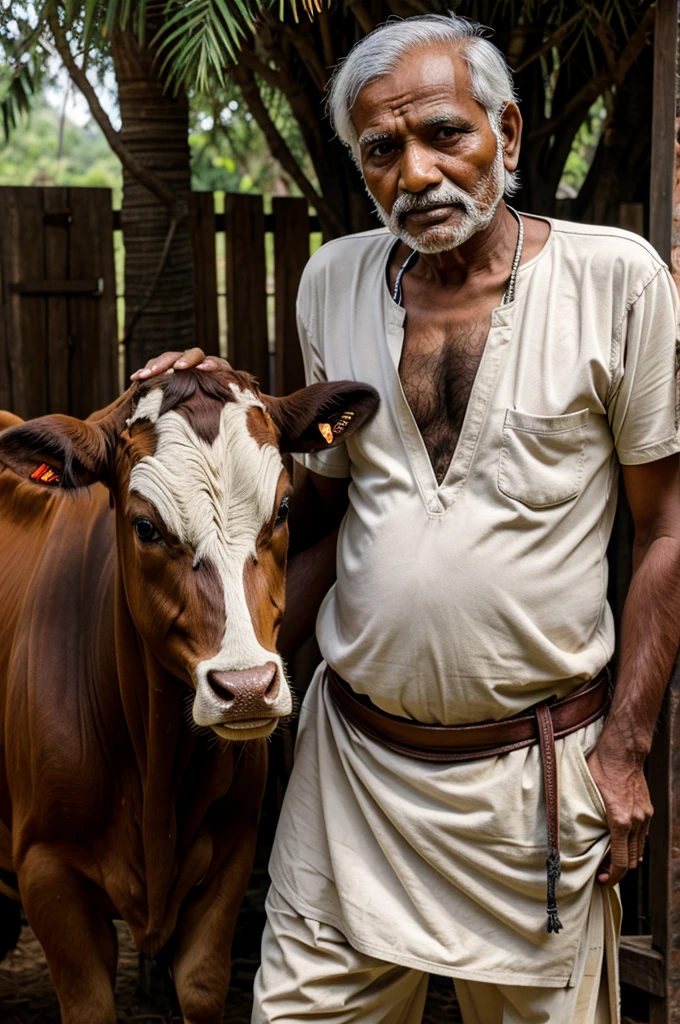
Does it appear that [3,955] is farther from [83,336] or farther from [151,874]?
[83,336]

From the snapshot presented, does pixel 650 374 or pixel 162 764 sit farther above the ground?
pixel 650 374

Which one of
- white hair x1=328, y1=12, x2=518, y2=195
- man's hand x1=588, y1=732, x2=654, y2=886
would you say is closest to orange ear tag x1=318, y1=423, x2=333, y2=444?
white hair x1=328, y1=12, x2=518, y2=195

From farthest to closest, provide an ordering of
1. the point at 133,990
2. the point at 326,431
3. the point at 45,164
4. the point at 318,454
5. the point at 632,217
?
the point at 45,164
the point at 133,990
the point at 632,217
the point at 318,454
the point at 326,431

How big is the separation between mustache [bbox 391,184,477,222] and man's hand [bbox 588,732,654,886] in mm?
1301

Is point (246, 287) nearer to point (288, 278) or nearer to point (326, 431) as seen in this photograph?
point (288, 278)

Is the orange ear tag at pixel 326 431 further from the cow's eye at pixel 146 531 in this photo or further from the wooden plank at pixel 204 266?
the wooden plank at pixel 204 266

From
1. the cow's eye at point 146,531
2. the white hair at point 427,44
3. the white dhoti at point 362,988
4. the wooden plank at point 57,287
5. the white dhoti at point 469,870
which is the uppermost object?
the white hair at point 427,44

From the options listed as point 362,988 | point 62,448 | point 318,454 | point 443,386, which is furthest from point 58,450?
point 362,988

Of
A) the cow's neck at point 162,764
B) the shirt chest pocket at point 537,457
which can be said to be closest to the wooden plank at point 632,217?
the shirt chest pocket at point 537,457

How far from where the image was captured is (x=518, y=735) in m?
3.05

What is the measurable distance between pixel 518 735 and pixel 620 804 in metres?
0.28

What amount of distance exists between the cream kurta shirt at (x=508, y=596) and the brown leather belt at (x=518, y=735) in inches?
1.1

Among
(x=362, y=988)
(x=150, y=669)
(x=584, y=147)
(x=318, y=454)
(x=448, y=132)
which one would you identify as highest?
(x=584, y=147)

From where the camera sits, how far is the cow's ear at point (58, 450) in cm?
303
